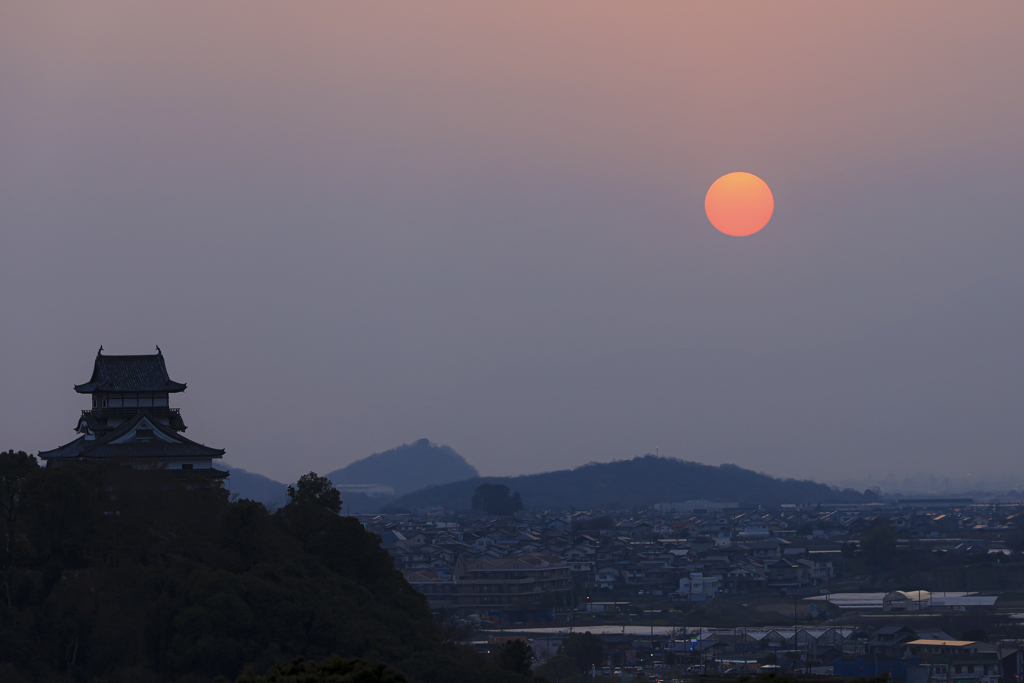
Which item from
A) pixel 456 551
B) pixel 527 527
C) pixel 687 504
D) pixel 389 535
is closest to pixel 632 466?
pixel 687 504

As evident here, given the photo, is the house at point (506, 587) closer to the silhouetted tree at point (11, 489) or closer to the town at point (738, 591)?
the town at point (738, 591)

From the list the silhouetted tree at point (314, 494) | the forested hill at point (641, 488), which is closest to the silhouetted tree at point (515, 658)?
the silhouetted tree at point (314, 494)

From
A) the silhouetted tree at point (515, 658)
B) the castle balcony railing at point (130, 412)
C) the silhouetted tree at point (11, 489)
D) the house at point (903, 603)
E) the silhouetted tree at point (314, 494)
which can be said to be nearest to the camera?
the silhouetted tree at point (11, 489)

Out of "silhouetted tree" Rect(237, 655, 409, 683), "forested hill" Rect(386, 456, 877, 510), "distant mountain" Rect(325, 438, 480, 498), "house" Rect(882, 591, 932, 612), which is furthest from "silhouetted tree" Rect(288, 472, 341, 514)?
"distant mountain" Rect(325, 438, 480, 498)

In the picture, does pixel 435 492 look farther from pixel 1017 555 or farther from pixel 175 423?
pixel 175 423

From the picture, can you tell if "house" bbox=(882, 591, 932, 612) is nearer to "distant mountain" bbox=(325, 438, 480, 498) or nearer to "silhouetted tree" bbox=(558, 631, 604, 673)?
"silhouetted tree" bbox=(558, 631, 604, 673)

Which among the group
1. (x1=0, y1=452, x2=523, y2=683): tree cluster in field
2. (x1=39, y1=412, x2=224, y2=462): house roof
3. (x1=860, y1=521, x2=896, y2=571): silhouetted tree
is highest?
(x1=39, y1=412, x2=224, y2=462): house roof

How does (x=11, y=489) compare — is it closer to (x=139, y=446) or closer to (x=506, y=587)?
(x=139, y=446)
